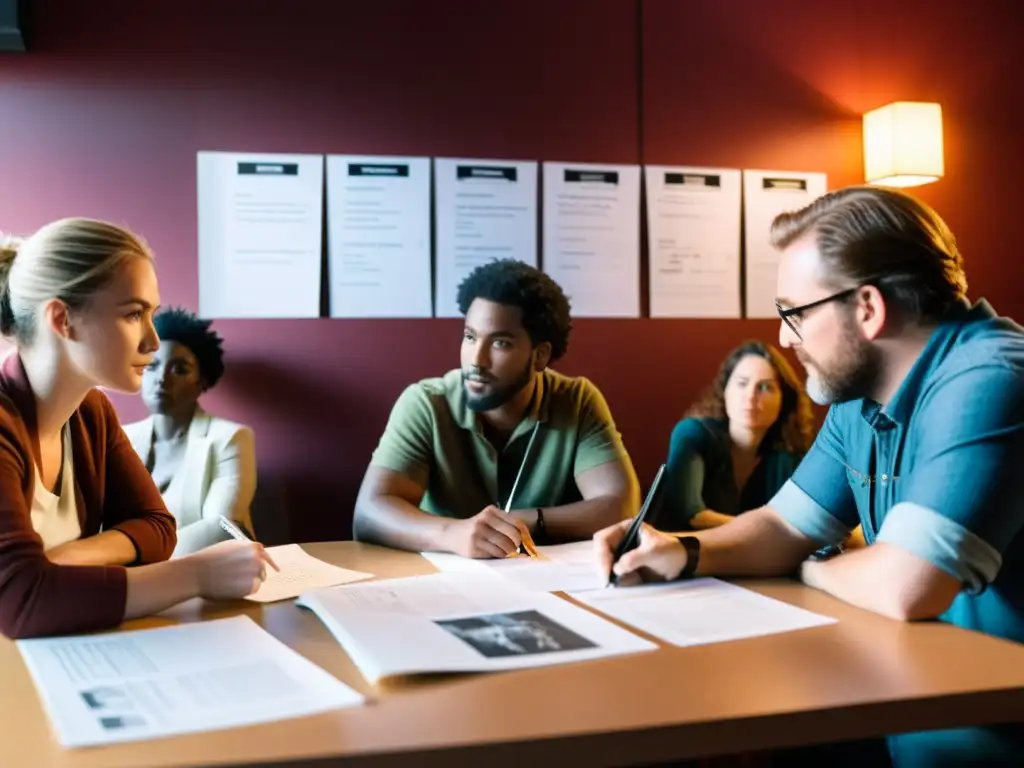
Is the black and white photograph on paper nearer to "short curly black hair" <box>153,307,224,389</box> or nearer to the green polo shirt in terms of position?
the green polo shirt

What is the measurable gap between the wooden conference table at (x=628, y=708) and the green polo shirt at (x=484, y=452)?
1087mm

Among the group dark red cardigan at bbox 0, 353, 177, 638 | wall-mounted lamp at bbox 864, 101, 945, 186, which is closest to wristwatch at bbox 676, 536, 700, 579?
dark red cardigan at bbox 0, 353, 177, 638

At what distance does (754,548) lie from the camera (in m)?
1.47

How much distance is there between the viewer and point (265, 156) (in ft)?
9.21

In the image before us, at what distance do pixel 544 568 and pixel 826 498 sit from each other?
1.63 ft

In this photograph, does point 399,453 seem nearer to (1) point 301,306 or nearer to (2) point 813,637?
(1) point 301,306

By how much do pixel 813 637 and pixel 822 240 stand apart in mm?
637

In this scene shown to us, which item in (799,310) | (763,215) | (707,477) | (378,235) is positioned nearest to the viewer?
(799,310)

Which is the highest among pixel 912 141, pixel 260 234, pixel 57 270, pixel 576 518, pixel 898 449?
pixel 912 141

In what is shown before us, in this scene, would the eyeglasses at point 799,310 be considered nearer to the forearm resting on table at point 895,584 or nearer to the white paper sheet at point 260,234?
the forearm resting on table at point 895,584

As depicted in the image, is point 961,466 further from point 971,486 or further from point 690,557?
point 690,557

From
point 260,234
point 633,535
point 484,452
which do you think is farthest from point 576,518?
point 260,234

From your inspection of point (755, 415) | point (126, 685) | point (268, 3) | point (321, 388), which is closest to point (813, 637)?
point (126, 685)

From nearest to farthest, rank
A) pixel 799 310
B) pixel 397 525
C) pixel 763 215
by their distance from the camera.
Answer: pixel 799 310
pixel 397 525
pixel 763 215
